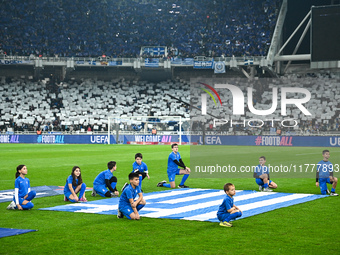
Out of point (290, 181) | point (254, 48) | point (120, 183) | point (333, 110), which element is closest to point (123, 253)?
point (120, 183)

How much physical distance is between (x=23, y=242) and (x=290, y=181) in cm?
1288

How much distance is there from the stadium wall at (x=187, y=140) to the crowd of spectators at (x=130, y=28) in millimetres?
13201

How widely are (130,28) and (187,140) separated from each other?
847 inches

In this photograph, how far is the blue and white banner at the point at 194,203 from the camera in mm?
11562

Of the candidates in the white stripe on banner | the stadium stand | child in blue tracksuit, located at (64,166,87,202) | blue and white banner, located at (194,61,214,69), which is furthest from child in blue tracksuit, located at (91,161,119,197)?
blue and white banner, located at (194,61,214,69)

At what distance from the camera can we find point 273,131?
49.5 m

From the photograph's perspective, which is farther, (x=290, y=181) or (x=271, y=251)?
(x=290, y=181)

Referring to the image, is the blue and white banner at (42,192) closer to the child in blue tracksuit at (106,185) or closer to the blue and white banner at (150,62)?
the child in blue tracksuit at (106,185)

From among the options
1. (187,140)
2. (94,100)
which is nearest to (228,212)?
(187,140)

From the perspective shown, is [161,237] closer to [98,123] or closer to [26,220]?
[26,220]

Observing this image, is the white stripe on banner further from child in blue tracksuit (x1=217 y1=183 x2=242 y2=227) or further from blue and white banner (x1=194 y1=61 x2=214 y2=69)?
blue and white banner (x1=194 y1=61 x2=214 y2=69)

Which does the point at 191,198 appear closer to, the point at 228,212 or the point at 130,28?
the point at 228,212

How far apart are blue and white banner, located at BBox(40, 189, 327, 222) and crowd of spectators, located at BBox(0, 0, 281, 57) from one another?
46982 millimetres

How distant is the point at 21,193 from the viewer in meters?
12.1
